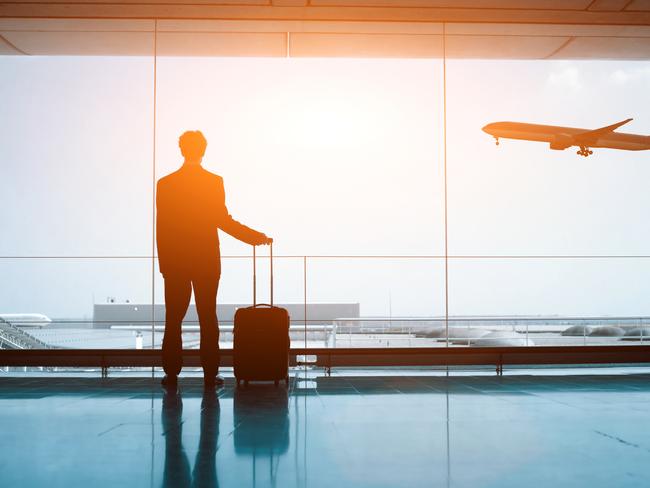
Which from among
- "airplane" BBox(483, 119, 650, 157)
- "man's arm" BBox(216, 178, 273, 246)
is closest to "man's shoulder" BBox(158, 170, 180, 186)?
"man's arm" BBox(216, 178, 273, 246)

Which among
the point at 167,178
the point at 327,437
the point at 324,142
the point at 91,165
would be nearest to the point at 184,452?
the point at 327,437

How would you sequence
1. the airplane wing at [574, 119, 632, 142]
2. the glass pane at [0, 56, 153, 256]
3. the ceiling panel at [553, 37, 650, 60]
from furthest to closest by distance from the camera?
the airplane wing at [574, 119, 632, 142]
the ceiling panel at [553, 37, 650, 60]
the glass pane at [0, 56, 153, 256]

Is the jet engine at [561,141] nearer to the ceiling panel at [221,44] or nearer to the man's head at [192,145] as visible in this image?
the ceiling panel at [221,44]

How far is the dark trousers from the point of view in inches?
130

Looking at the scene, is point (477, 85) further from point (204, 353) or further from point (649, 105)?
point (204, 353)

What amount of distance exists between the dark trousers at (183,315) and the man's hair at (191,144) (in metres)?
0.66

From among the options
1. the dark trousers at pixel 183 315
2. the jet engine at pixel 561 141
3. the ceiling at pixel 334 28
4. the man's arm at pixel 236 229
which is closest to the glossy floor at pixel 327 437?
the dark trousers at pixel 183 315

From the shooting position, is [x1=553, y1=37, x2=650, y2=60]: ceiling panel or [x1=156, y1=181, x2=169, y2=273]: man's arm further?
[x1=553, y1=37, x2=650, y2=60]: ceiling panel

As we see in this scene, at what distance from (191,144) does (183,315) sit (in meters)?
0.91

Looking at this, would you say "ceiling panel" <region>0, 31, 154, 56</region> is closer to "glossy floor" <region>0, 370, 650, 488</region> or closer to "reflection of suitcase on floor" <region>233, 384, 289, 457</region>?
"glossy floor" <region>0, 370, 650, 488</region>

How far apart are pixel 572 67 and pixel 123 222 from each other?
13.1 ft

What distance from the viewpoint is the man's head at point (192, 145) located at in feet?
11.2

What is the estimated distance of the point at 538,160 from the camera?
28.8 feet

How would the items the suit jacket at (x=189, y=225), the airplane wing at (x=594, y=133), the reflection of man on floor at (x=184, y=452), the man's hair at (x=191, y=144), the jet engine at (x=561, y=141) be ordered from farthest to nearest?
the airplane wing at (x=594, y=133) < the jet engine at (x=561, y=141) < the man's hair at (x=191, y=144) < the suit jacket at (x=189, y=225) < the reflection of man on floor at (x=184, y=452)
